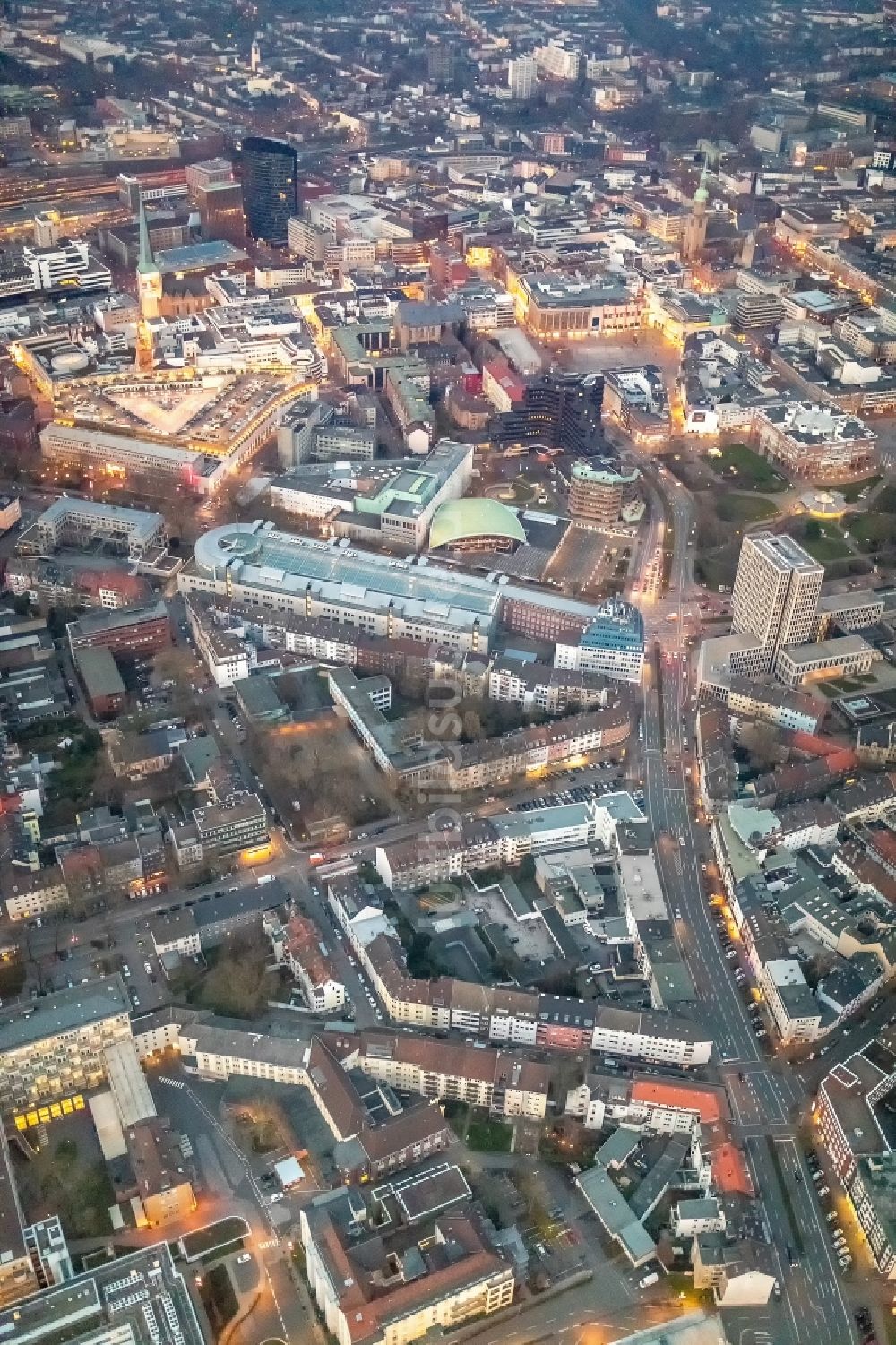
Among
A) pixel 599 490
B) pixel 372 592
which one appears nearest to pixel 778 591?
pixel 599 490

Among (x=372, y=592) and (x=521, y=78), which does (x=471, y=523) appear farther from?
(x=521, y=78)

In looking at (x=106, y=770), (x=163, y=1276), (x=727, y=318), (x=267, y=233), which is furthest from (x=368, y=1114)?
(x=267, y=233)

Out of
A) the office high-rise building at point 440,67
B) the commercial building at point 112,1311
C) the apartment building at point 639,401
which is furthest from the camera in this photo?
the office high-rise building at point 440,67

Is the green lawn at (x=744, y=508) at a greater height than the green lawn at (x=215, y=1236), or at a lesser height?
greater

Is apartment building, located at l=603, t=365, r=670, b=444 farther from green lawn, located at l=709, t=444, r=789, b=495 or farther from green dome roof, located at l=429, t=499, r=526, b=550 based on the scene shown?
green dome roof, located at l=429, t=499, r=526, b=550

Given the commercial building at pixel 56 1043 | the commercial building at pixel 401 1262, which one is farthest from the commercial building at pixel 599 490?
the commercial building at pixel 401 1262

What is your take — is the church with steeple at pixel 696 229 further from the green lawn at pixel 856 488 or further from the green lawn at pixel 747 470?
the green lawn at pixel 856 488

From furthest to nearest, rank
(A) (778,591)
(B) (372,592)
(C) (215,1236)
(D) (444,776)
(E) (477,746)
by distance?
(B) (372,592) < (A) (778,591) < (E) (477,746) < (D) (444,776) < (C) (215,1236)
